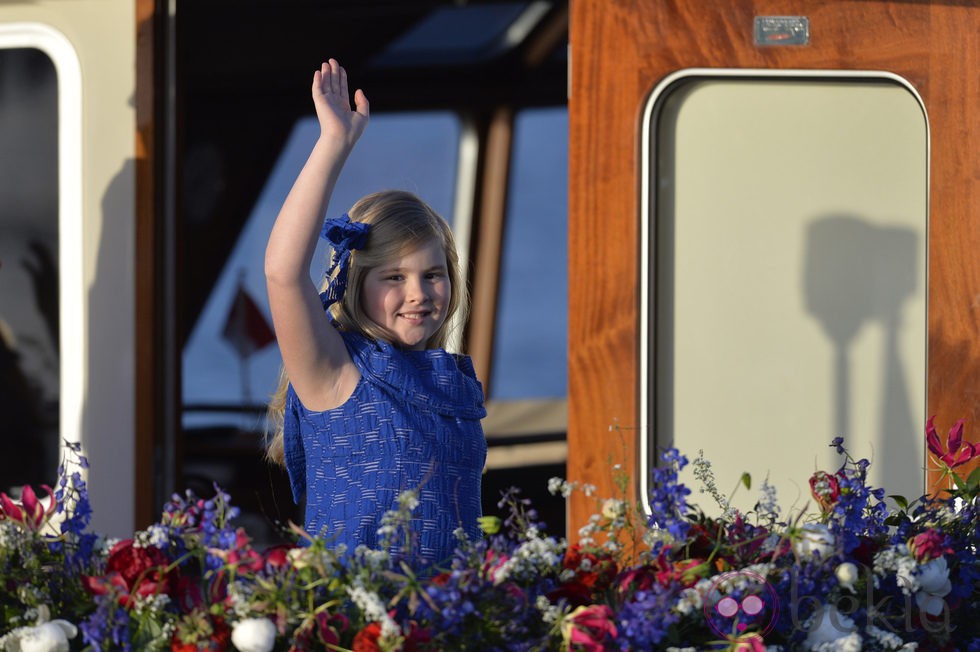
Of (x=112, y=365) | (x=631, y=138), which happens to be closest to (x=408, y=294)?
(x=631, y=138)

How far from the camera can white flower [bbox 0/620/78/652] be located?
152 cm

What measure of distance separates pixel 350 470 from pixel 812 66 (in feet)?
5.60

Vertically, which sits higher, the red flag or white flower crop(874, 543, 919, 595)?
the red flag

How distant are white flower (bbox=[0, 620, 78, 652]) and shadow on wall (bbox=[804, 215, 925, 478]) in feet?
7.31

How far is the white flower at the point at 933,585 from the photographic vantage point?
1.67 meters

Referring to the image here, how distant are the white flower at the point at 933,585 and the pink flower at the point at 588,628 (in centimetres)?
43

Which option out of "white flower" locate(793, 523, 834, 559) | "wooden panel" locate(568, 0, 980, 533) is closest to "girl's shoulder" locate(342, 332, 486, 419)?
"white flower" locate(793, 523, 834, 559)

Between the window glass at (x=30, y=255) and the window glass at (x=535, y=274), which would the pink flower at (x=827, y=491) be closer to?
the window glass at (x=30, y=255)

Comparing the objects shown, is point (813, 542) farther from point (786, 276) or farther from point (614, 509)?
point (786, 276)

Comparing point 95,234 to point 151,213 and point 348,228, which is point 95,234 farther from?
point 348,228

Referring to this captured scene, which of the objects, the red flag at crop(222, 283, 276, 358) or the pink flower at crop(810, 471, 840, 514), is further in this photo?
the red flag at crop(222, 283, 276, 358)

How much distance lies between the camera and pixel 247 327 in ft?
28.9

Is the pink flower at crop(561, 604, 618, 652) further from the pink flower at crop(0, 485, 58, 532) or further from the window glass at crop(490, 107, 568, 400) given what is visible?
the window glass at crop(490, 107, 568, 400)

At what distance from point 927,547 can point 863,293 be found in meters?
1.74
